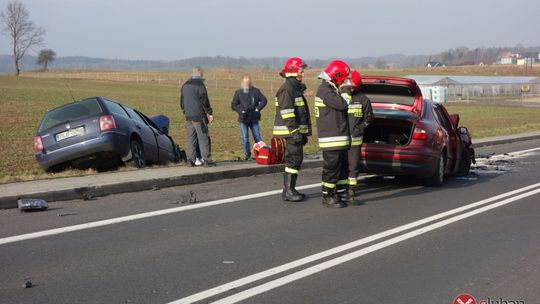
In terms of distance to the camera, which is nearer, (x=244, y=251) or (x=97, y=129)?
(x=244, y=251)

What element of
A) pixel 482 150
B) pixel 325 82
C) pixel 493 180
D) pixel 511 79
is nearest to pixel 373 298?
pixel 325 82

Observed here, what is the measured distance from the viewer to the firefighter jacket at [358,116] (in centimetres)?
885

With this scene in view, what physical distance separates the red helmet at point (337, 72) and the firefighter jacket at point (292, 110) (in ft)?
1.52

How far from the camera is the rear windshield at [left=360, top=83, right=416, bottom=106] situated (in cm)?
1053

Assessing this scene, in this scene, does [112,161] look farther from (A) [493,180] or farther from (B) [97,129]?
(A) [493,180]

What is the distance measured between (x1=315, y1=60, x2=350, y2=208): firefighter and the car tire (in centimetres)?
442

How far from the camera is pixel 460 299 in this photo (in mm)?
4734

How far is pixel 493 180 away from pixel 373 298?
7634 mm

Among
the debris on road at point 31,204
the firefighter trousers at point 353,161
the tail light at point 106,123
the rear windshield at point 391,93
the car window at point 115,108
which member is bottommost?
the debris on road at point 31,204

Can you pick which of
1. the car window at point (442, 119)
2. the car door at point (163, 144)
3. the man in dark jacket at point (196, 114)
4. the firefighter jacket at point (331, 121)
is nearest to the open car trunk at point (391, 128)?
the car window at point (442, 119)

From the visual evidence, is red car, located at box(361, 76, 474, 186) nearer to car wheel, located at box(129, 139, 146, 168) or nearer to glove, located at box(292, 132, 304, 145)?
glove, located at box(292, 132, 304, 145)

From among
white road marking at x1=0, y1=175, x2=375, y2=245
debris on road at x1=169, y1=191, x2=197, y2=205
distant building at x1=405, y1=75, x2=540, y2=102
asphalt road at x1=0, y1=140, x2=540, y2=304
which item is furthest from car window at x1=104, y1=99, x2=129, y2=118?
distant building at x1=405, y1=75, x2=540, y2=102

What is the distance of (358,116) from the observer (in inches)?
351

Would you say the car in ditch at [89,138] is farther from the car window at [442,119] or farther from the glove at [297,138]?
the car window at [442,119]
